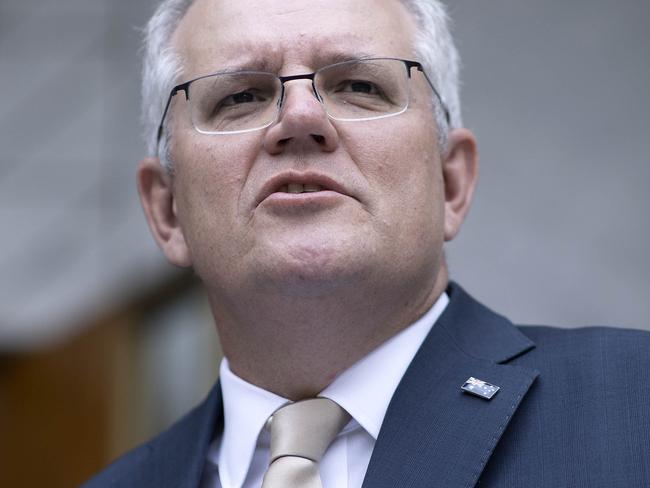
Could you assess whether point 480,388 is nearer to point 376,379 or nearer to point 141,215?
point 376,379

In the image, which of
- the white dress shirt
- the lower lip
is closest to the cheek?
the lower lip

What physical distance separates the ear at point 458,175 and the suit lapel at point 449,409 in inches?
10.6

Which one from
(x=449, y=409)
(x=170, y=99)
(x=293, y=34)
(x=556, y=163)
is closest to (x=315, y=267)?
(x=449, y=409)

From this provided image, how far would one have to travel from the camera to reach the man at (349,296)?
6.64ft

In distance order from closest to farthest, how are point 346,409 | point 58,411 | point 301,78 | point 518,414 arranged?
point 518,414 < point 346,409 < point 301,78 < point 58,411

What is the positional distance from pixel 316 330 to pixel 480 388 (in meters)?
0.36

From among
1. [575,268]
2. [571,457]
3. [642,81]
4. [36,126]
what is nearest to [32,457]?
[36,126]

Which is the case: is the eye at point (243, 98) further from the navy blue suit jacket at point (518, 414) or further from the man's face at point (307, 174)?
the navy blue suit jacket at point (518, 414)

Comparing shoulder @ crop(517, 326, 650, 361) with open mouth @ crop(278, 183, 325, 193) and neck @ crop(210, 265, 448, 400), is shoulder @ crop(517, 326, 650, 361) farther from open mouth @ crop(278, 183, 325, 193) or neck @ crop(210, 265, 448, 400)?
open mouth @ crop(278, 183, 325, 193)

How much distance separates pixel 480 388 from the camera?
2111 millimetres

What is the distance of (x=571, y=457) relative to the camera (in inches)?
76.5

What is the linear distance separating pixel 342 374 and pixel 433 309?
269mm

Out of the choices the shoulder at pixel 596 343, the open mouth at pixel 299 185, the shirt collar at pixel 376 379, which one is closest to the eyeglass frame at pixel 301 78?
the open mouth at pixel 299 185

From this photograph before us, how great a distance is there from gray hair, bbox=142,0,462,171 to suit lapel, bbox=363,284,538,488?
0.47 meters
